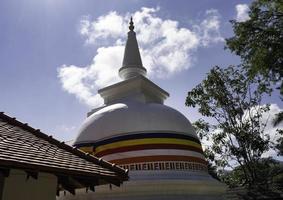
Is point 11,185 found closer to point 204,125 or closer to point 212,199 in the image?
point 212,199

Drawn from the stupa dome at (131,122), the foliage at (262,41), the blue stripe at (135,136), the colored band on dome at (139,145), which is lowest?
the colored band on dome at (139,145)

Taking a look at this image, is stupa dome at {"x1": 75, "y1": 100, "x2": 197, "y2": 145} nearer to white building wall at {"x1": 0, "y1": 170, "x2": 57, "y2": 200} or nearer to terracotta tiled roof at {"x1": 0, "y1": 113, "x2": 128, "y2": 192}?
terracotta tiled roof at {"x1": 0, "y1": 113, "x2": 128, "y2": 192}

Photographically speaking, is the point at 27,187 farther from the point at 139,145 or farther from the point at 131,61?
the point at 131,61

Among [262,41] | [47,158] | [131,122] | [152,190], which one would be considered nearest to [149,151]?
[131,122]

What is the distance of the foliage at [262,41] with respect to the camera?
44.2 feet

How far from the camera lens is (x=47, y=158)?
587cm

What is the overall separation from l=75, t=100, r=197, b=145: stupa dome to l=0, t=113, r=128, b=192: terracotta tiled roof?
884 cm

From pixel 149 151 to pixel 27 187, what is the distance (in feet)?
33.4

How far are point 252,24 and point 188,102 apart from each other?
36.3 feet

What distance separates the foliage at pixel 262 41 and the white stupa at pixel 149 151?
15.6 feet

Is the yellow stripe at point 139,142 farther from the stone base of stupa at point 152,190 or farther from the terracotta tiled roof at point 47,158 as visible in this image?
the terracotta tiled roof at point 47,158

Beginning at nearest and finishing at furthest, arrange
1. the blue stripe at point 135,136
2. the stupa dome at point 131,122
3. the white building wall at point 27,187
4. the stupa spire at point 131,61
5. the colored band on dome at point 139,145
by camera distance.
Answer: the white building wall at point 27,187 → the colored band on dome at point 139,145 → the blue stripe at point 135,136 → the stupa dome at point 131,122 → the stupa spire at point 131,61

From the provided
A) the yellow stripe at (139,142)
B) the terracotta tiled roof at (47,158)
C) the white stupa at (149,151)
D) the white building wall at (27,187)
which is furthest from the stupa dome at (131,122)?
the white building wall at (27,187)

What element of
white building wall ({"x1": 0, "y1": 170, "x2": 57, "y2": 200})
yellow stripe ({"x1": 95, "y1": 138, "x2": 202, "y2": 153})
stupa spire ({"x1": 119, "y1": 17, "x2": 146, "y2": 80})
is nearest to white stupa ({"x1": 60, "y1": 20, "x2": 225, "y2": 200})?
yellow stripe ({"x1": 95, "y1": 138, "x2": 202, "y2": 153})
